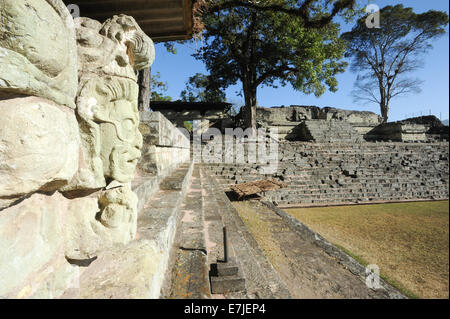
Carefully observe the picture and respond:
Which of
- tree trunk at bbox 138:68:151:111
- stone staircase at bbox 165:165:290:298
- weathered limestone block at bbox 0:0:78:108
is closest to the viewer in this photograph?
weathered limestone block at bbox 0:0:78:108

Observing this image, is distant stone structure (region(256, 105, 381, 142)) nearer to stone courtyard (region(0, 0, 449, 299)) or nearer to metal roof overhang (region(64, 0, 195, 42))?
metal roof overhang (region(64, 0, 195, 42))

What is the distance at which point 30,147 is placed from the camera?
61cm

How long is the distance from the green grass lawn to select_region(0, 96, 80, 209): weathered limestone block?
4001 millimetres

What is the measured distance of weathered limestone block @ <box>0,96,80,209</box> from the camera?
1.88 feet

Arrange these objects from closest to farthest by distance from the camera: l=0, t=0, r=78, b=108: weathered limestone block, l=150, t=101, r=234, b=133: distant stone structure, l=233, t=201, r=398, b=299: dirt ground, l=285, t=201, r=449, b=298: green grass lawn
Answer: l=0, t=0, r=78, b=108: weathered limestone block → l=233, t=201, r=398, b=299: dirt ground → l=285, t=201, r=449, b=298: green grass lawn → l=150, t=101, r=234, b=133: distant stone structure

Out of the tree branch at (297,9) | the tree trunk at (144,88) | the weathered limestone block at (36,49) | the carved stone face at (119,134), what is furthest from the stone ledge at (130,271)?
the tree branch at (297,9)

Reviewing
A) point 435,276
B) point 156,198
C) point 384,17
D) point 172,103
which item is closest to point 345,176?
point 435,276

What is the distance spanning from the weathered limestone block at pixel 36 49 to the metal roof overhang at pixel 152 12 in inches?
68.3

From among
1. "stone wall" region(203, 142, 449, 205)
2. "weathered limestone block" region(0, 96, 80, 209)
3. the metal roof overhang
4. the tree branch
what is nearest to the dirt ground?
"weathered limestone block" region(0, 96, 80, 209)

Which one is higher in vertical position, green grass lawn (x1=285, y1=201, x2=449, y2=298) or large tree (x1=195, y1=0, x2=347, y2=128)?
large tree (x1=195, y1=0, x2=347, y2=128)

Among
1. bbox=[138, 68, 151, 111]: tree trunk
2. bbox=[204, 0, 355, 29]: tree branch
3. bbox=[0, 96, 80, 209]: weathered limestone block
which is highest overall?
bbox=[204, 0, 355, 29]: tree branch

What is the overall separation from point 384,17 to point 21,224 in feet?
101

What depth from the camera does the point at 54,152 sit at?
68 cm

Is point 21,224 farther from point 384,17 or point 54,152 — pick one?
point 384,17
